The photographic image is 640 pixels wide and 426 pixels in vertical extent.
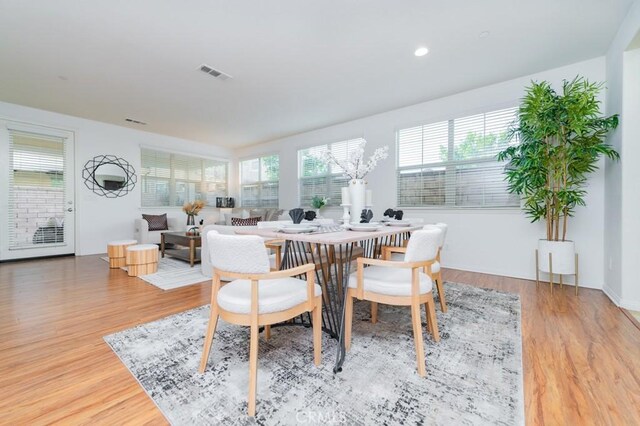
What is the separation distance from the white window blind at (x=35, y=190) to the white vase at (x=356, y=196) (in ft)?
19.2

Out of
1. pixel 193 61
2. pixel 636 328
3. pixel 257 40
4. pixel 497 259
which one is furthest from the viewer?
pixel 497 259

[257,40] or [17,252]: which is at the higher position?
[257,40]

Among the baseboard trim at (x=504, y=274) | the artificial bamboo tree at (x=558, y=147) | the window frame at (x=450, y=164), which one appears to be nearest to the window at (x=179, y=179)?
the window frame at (x=450, y=164)

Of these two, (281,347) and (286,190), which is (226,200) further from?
(281,347)

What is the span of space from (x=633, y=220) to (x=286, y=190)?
543 cm

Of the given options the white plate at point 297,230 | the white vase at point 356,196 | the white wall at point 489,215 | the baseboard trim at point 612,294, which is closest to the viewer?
the white plate at point 297,230

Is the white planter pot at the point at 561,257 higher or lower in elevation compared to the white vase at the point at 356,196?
lower

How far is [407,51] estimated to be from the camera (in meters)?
2.93

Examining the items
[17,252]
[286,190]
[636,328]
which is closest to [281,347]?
[636,328]

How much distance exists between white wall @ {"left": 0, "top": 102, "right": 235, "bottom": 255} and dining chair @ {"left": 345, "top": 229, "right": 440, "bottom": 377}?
19.7ft

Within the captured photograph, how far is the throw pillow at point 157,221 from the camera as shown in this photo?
5.70m

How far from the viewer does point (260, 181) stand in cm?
718

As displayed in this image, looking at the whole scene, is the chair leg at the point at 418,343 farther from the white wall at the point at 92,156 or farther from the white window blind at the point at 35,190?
the white window blind at the point at 35,190

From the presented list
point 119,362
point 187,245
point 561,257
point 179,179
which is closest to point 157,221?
point 179,179
